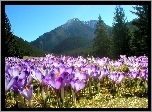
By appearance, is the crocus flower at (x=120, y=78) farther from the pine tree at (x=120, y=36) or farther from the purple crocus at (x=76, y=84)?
the pine tree at (x=120, y=36)

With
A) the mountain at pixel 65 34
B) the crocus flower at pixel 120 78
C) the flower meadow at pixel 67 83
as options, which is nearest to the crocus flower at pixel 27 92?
the flower meadow at pixel 67 83

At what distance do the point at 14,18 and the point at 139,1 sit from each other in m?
0.99

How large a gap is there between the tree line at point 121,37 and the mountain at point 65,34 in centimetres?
8

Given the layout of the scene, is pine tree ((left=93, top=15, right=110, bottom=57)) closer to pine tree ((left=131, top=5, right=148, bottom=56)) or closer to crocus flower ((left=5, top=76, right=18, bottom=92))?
pine tree ((left=131, top=5, right=148, bottom=56))

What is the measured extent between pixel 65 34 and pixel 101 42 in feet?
1.43

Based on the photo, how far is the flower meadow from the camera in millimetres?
2195

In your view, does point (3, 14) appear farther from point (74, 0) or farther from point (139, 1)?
point (139, 1)

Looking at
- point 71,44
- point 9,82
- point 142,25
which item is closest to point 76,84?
point 9,82

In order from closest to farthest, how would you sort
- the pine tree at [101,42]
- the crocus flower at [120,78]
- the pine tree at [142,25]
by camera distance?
the crocus flower at [120,78]
the pine tree at [142,25]
the pine tree at [101,42]

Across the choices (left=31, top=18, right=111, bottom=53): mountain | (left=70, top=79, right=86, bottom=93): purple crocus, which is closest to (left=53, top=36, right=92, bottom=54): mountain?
(left=31, top=18, right=111, bottom=53): mountain

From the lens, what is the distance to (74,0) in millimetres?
2508

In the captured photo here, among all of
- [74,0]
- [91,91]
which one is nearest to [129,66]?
[91,91]

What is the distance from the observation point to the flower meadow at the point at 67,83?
2.20 meters

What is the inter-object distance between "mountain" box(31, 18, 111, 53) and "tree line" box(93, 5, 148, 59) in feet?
0.26
